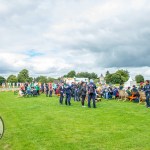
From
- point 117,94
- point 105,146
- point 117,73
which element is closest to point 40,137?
point 105,146

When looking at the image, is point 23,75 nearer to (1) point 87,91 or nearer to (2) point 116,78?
(2) point 116,78

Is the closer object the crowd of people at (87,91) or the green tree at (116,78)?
the crowd of people at (87,91)

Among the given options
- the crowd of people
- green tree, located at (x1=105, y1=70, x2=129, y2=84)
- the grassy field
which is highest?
green tree, located at (x1=105, y1=70, x2=129, y2=84)

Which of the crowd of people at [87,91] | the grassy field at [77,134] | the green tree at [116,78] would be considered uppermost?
the green tree at [116,78]

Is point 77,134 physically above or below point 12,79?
below

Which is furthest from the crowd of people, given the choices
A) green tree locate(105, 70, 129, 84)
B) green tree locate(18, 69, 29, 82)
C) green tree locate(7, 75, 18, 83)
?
green tree locate(7, 75, 18, 83)

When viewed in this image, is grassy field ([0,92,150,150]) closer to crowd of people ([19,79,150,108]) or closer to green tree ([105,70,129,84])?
crowd of people ([19,79,150,108])

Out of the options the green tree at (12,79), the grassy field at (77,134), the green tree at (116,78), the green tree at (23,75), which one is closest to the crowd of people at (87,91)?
the grassy field at (77,134)

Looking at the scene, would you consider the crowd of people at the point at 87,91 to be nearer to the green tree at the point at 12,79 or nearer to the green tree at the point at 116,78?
the green tree at the point at 116,78

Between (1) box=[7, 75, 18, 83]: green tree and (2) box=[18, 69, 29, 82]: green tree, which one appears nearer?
(2) box=[18, 69, 29, 82]: green tree

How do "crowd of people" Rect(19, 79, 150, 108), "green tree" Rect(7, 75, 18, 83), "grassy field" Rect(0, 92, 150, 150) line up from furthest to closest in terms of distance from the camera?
"green tree" Rect(7, 75, 18, 83) → "crowd of people" Rect(19, 79, 150, 108) → "grassy field" Rect(0, 92, 150, 150)

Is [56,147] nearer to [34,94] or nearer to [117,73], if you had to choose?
[34,94]

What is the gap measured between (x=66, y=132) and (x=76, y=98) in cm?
1937

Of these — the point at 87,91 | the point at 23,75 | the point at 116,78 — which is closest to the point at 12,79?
the point at 23,75
